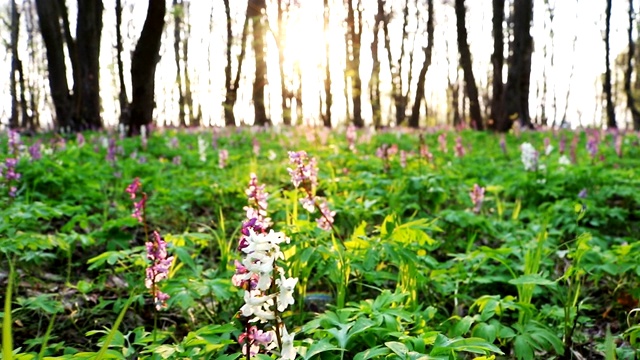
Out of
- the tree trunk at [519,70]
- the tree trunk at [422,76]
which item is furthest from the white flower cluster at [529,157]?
the tree trunk at [422,76]

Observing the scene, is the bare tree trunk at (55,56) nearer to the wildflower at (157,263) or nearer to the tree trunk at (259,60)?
the tree trunk at (259,60)

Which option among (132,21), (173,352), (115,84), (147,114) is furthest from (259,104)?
(115,84)

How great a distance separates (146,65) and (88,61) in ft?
15.5

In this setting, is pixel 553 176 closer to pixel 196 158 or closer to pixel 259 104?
pixel 196 158

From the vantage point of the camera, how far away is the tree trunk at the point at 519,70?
1363cm

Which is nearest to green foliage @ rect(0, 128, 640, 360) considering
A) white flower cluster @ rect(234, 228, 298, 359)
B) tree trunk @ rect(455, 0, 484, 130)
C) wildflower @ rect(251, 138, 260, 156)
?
white flower cluster @ rect(234, 228, 298, 359)

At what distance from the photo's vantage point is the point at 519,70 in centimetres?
1402

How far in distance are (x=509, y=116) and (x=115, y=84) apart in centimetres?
3833

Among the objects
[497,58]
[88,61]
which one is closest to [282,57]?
[88,61]

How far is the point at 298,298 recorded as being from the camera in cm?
292

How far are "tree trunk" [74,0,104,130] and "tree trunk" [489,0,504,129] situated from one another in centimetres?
1106

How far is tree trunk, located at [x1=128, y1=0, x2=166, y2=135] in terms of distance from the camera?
10.5m

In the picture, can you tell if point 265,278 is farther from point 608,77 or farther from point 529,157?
point 608,77

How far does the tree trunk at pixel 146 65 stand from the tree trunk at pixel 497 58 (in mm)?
9304
